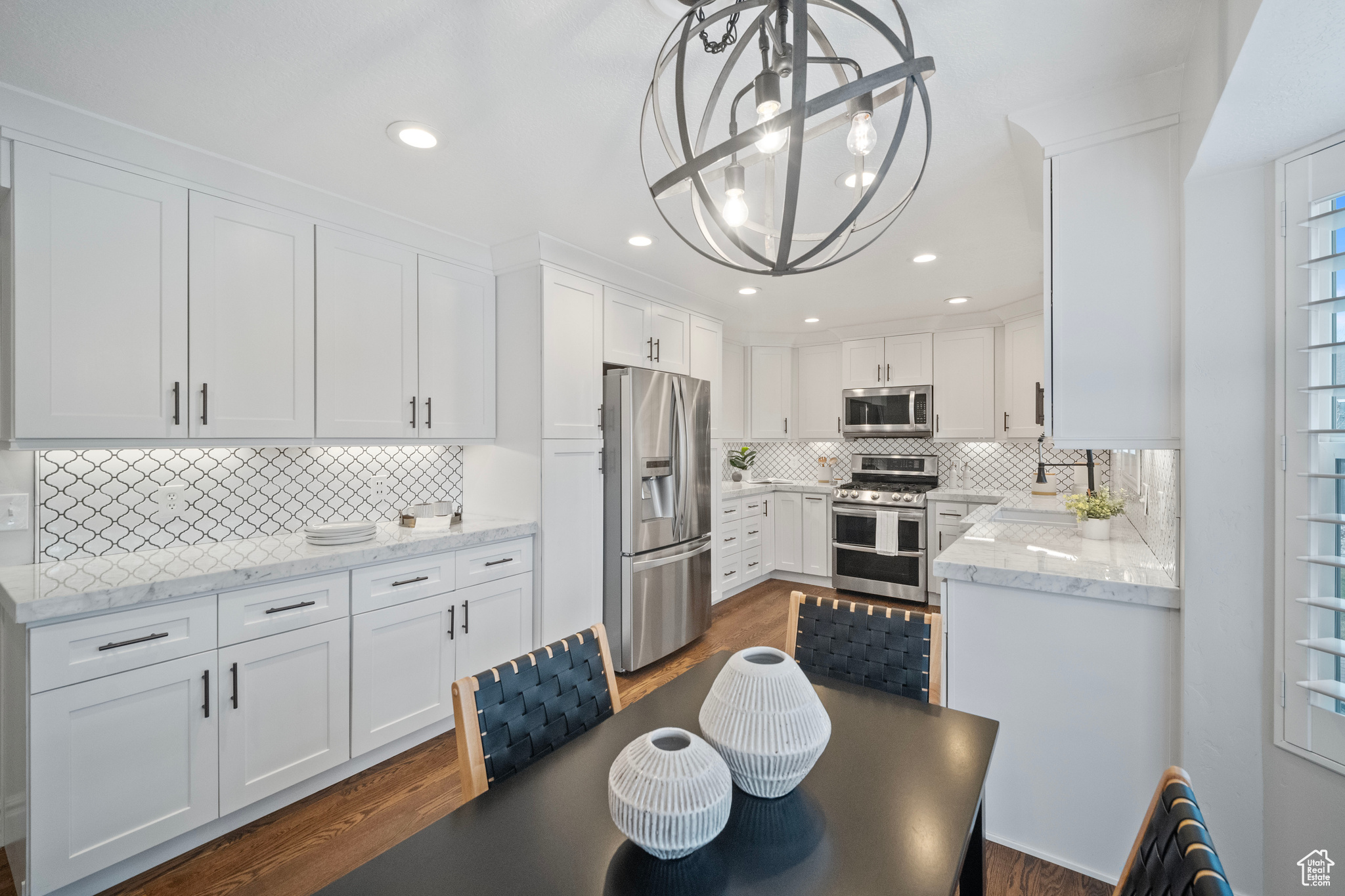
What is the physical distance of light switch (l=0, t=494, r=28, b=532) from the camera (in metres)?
1.90

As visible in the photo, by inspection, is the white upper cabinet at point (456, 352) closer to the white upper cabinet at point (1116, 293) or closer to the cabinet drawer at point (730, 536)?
the cabinet drawer at point (730, 536)

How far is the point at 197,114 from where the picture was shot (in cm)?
182

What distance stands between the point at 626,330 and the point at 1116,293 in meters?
2.38

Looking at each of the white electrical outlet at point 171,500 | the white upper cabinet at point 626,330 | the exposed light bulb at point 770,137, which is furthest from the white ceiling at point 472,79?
the white electrical outlet at point 171,500

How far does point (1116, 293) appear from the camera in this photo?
67.0 inches

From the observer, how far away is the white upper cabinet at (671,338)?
12.2 ft

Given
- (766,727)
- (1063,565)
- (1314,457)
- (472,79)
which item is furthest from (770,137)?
(1063,565)

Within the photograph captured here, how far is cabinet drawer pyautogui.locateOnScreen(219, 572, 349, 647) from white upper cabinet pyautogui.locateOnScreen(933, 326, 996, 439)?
4.36 meters

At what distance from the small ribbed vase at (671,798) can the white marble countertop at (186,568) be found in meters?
1.74

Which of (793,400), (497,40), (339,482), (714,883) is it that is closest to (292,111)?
(497,40)

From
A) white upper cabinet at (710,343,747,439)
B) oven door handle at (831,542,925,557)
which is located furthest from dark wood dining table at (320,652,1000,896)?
white upper cabinet at (710,343,747,439)

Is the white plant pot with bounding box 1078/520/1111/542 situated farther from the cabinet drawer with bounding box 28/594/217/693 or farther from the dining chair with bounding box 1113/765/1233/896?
the cabinet drawer with bounding box 28/594/217/693

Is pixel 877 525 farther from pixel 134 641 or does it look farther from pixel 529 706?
pixel 134 641

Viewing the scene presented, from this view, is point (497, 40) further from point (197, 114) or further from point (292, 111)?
point (197, 114)
